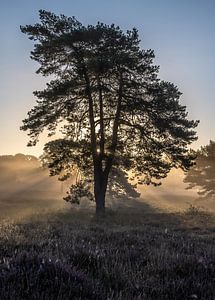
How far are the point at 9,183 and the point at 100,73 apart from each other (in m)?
96.2

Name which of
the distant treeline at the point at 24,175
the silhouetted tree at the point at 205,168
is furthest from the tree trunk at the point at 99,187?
the distant treeline at the point at 24,175

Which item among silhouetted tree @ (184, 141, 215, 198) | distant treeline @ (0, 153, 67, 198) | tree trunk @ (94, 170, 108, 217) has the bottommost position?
tree trunk @ (94, 170, 108, 217)

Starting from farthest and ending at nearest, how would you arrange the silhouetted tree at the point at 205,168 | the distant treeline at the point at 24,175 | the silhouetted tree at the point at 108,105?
the distant treeline at the point at 24,175 → the silhouetted tree at the point at 205,168 → the silhouetted tree at the point at 108,105

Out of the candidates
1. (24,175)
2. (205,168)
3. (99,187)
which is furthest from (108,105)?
(24,175)

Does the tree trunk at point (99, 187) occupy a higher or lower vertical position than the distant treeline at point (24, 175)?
lower

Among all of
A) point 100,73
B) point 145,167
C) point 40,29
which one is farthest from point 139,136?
point 40,29

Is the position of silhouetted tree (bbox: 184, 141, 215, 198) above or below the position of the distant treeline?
below

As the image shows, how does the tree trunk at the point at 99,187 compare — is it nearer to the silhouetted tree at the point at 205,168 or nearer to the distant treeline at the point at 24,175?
the silhouetted tree at the point at 205,168

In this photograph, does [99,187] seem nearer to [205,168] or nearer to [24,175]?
[205,168]

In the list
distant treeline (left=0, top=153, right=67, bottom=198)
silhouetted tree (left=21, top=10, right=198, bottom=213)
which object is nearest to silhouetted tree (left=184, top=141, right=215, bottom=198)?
silhouetted tree (left=21, top=10, right=198, bottom=213)

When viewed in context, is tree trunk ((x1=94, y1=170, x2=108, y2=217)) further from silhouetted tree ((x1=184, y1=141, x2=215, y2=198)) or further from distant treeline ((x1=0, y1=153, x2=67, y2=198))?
distant treeline ((x1=0, y1=153, x2=67, y2=198))

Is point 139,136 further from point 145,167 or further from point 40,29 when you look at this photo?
point 40,29

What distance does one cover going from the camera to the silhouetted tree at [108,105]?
26.3 meters

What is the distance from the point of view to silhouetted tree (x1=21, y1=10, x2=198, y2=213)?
2633 centimetres
